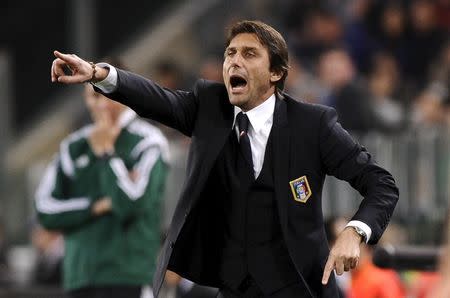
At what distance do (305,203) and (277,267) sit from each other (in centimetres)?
31

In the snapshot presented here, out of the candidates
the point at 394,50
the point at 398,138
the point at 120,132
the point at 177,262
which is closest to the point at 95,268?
the point at 120,132

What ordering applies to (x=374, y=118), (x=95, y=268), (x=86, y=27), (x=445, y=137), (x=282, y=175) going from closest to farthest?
(x=282, y=175) < (x=95, y=268) < (x=445, y=137) < (x=374, y=118) < (x=86, y=27)

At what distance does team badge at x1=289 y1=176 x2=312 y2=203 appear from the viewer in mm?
6141

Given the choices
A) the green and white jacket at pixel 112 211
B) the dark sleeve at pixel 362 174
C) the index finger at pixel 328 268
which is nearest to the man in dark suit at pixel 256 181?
the dark sleeve at pixel 362 174

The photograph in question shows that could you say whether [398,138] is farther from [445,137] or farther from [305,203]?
[305,203]

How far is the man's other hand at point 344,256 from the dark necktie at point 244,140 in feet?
1.73

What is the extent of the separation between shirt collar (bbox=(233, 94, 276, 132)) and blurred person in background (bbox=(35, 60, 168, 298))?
2202 mm

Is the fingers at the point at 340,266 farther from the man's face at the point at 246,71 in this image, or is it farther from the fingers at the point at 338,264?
the man's face at the point at 246,71

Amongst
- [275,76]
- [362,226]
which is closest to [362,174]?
[362,226]

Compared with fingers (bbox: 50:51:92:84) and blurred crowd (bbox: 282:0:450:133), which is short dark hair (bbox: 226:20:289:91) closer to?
fingers (bbox: 50:51:92:84)

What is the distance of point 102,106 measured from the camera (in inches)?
332

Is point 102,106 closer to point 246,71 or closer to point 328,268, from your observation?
point 246,71

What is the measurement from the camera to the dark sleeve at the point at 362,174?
20.0ft

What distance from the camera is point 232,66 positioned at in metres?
6.19
